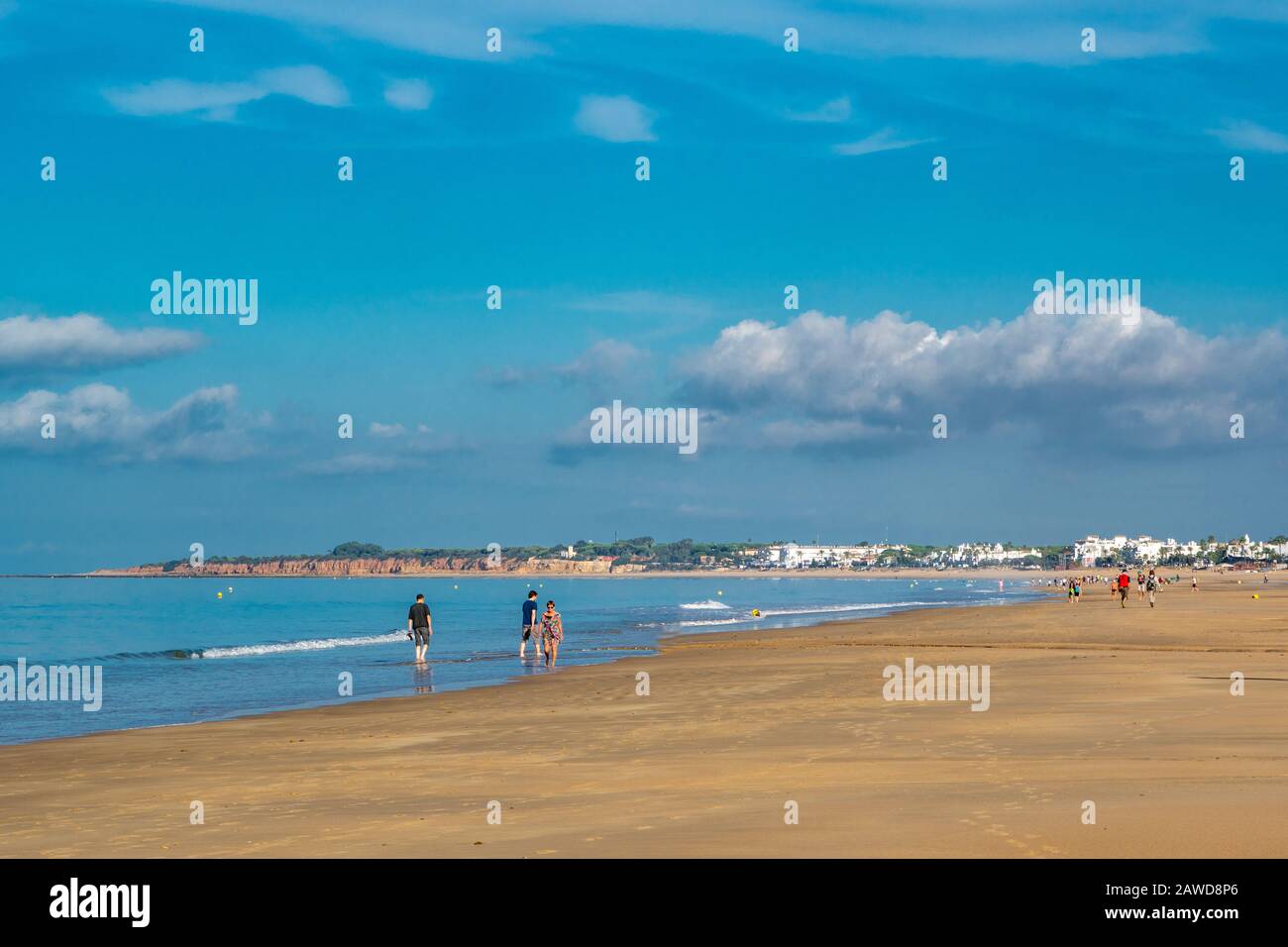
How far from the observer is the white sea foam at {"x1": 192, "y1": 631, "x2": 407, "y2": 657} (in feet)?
150

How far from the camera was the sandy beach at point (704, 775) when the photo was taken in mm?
9680

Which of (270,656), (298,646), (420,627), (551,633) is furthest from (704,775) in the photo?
(298,646)

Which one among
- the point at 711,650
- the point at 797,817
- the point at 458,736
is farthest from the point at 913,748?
the point at 711,650

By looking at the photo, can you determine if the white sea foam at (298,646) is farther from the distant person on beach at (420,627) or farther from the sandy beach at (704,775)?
the sandy beach at (704,775)

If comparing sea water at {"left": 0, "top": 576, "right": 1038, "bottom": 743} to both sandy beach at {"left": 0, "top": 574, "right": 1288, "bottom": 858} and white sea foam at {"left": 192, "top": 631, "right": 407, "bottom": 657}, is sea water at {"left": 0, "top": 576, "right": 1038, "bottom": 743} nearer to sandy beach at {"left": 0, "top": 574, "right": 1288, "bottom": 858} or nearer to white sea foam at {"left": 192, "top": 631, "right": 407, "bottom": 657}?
white sea foam at {"left": 192, "top": 631, "right": 407, "bottom": 657}

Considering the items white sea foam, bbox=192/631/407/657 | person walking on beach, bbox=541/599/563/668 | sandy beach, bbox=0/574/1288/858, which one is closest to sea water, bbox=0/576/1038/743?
white sea foam, bbox=192/631/407/657

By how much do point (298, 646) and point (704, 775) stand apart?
1563 inches

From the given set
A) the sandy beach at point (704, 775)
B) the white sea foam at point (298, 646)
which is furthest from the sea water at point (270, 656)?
the sandy beach at point (704, 775)

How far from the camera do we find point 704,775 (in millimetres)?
13391

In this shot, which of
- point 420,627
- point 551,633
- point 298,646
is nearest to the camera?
point 420,627

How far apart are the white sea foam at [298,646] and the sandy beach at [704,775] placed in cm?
2225

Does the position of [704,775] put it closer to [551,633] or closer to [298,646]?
[551,633]
